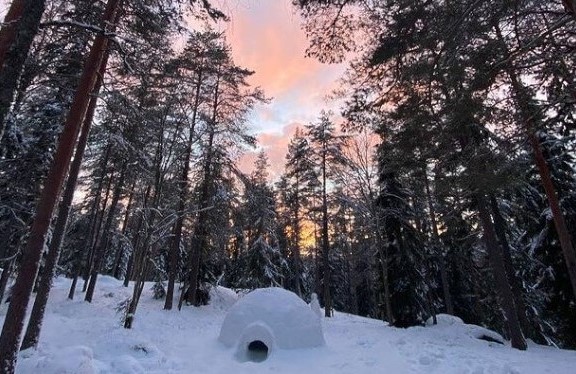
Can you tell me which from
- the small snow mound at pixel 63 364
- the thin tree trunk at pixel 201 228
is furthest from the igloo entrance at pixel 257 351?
the thin tree trunk at pixel 201 228

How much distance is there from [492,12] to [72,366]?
8935mm

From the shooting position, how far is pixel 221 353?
38.7 feet

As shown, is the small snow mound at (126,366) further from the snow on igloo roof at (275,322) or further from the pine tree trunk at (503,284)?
the pine tree trunk at (503,284)

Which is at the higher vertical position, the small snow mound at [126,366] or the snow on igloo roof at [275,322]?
the snow on igloo roof at [275,322]

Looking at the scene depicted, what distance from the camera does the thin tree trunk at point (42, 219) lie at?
6441 mm

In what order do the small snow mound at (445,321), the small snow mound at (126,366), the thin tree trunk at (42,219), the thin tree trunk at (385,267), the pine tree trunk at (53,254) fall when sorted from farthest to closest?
1. the thin tree trunk at (385,267)
2. the small snow mound at (445,321)
3. the pine tree trunk at (53,254)
4. the small snow mound at (126,366)
5. the thin tree trunk at (42,219)

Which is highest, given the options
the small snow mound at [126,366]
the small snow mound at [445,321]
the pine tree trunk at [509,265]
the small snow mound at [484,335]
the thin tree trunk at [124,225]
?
the thin tree trunk at [124,225]

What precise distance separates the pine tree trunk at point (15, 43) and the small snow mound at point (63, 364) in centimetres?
386

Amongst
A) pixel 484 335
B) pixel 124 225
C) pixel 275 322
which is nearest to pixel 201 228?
pixel 275 322

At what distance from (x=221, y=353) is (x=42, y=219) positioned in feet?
21.9

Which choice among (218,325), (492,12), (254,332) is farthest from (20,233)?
(492,12)

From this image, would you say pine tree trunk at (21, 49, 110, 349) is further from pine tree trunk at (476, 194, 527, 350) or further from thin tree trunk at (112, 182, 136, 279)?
pine tree trunk at (476, 194, 527, 350)

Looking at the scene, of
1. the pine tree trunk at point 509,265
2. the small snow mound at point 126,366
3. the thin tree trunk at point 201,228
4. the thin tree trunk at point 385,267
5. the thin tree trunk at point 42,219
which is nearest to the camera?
the thin tree trunk at point 42,219

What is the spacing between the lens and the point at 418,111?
1120 centimetres
